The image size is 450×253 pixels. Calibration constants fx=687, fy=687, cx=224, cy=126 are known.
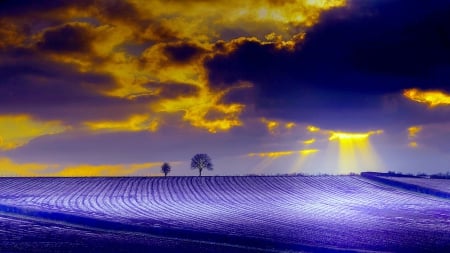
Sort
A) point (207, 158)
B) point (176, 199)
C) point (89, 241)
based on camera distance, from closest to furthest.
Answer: point (89, 241) < point (176, 199) < point (207, 158)

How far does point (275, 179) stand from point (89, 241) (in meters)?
48.5

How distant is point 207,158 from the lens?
91.9 m

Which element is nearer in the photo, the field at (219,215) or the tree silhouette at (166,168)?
the field at (219,215)

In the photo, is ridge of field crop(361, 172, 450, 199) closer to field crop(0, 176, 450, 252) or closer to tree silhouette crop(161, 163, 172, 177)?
field crop(0, 176, 450, 252)

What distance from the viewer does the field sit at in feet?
112

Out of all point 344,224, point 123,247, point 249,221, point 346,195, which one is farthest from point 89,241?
point 346,195

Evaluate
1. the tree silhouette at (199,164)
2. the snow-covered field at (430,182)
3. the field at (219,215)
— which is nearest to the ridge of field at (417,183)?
the snow-covered field at (430,182)

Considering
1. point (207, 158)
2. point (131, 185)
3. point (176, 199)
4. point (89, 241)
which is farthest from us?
point (207, 158)

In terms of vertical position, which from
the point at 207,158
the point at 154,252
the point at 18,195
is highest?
the point at 207,158

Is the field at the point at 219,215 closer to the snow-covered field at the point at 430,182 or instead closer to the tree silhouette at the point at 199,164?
the snow-covered field at the point at 430,182

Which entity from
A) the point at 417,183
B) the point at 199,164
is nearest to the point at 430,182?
the point at 417,183

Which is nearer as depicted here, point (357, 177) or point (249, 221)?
point (249, 221)

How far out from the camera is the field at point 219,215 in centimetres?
3425

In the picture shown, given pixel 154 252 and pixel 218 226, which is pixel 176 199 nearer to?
pixel 218 226
